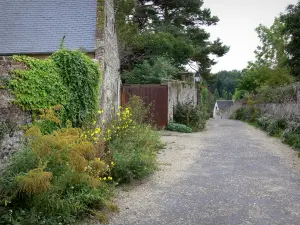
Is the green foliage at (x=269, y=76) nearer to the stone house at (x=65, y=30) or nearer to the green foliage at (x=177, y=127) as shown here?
the green foliage at (x=177, y=127)

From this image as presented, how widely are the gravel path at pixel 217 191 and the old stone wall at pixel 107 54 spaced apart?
113 inches

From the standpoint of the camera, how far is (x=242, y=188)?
704 centimetres

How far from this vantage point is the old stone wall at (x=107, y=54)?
1157 cm

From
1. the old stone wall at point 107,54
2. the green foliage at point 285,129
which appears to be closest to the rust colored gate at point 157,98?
the old stone wall at point 107,54

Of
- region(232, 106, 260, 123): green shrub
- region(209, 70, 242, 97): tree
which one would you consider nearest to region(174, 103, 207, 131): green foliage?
region(232, 106, 260, 123): green shrub

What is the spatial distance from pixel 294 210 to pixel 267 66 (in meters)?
34.1

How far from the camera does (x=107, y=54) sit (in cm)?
1253

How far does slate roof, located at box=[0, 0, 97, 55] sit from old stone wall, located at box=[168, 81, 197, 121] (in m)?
5.62

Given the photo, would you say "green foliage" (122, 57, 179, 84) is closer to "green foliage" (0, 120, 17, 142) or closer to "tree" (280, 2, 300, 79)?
"tree" (280, 2, 300, 79)

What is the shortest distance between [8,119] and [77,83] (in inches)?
95.9

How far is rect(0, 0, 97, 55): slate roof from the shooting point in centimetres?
1373

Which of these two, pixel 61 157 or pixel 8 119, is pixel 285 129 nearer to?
pixel 61 157

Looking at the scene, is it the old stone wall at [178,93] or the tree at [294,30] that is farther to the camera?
the tree at [294,30]

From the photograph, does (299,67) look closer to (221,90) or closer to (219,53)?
(219,53)
